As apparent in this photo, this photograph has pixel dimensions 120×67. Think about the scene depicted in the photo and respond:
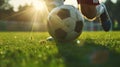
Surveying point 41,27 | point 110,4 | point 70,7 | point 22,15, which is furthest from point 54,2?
point 110,4

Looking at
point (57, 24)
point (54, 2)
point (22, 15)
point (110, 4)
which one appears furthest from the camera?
point (110, 4)

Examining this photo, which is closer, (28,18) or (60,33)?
(60,33)

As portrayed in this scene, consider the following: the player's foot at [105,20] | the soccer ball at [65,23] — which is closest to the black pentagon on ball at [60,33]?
the soccer ball at [65,23]

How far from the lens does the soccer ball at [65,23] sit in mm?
6297

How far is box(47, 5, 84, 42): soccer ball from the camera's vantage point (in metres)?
6.30

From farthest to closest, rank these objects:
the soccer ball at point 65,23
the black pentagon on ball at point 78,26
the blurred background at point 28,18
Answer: the blurred background at point 28,18 → the black pentagon on ball at point 78,26 → the soccer ball at point 65,23

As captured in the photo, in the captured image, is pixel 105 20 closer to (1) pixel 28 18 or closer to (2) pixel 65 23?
(2) pixel 65 23

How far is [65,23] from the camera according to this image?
6.31 metres

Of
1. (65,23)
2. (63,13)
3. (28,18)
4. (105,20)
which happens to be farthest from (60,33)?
(28,18)

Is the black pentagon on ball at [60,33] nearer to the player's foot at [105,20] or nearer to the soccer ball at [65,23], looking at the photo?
the soccer ball at [65,23]

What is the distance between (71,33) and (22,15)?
2394 inches

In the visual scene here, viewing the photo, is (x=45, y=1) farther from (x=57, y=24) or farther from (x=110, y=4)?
(x=110, y=4)

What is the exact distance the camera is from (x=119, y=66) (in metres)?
3.46

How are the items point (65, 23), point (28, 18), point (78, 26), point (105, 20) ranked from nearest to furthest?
point (65, 23) → point (78, 26) → point (105, 20) → point (28, 18)
